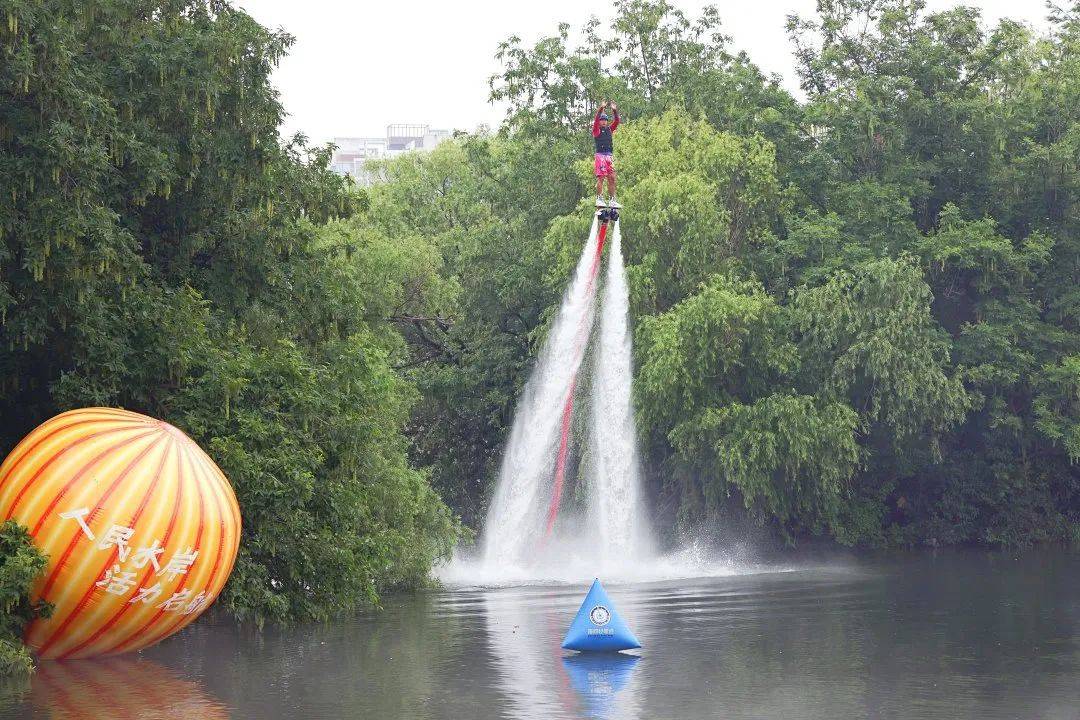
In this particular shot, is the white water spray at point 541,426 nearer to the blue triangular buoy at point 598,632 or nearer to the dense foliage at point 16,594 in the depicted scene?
the blue triangular buoy at point 598,632

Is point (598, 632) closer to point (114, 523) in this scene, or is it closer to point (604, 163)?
point (114, 523)

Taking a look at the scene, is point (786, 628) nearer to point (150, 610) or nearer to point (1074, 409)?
point (150, 610)

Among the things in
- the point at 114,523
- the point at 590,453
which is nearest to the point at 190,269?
the point at 114,523

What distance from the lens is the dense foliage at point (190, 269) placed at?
67.6 ft

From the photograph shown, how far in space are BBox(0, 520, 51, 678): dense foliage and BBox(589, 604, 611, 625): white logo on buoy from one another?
23.4 feet

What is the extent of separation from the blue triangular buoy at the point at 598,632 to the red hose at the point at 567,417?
78.9 feet

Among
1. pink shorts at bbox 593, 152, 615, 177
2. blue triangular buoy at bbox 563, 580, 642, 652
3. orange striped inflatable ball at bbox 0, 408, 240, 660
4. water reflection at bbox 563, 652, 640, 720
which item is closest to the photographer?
water reflection at bbox 563, 652, 640, 720

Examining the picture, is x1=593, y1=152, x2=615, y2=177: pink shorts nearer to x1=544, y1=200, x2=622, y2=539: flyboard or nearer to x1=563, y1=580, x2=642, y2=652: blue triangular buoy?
x1=544, y1=200, x2=622, y2=539: flyboard

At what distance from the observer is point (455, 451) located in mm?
53656

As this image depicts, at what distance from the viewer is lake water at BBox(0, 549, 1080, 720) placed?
17.2 m

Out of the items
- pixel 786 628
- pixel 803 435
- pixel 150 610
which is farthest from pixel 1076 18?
pixel 150 610

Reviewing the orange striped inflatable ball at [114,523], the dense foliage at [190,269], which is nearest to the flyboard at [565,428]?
the dense foliage at [190,269]

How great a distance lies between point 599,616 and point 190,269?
8.42m

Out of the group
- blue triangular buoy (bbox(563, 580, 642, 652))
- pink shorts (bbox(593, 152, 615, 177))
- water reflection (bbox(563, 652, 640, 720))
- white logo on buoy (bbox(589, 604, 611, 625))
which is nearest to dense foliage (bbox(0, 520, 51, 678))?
water reflection (bbox(563, 652, 640, 720))
